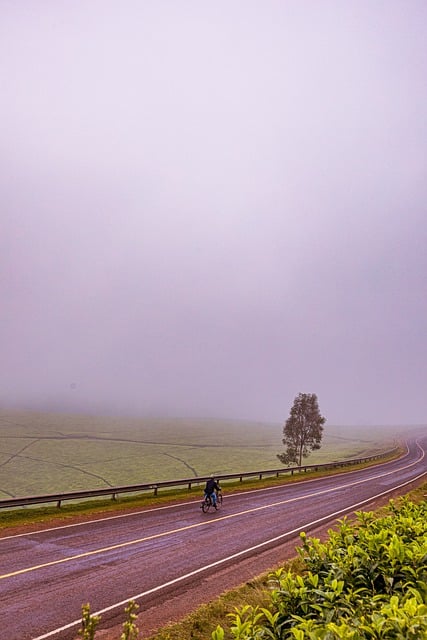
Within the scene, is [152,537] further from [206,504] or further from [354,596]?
[354,596]

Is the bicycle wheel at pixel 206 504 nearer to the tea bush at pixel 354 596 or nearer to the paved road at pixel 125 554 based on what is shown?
the paved road at pixel 125 554

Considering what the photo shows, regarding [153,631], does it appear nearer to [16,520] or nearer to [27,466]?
[16,520]

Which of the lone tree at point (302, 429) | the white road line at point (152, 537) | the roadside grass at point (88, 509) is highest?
the lone tree at point (302, 429)

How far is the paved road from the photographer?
30.8 ft

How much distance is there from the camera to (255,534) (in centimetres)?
1672

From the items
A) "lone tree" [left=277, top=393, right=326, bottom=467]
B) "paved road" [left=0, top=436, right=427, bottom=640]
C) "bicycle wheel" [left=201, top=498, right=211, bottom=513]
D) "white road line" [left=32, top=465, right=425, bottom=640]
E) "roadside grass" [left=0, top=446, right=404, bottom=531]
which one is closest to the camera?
"white road line" [left=32, top=465, right=425, bottom=640]

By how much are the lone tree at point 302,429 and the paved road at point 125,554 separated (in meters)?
31.0

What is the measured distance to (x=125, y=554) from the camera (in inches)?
527

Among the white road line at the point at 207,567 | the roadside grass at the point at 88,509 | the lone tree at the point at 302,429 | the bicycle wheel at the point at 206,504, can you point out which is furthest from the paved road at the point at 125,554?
the lone tree at the point at 302,429

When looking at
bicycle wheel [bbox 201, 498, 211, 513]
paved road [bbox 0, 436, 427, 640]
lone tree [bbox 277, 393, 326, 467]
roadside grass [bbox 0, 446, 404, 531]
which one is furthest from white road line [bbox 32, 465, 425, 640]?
lone tree [bbox 277, 393, 326, 467]

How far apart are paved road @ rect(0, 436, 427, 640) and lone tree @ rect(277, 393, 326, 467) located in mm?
30985

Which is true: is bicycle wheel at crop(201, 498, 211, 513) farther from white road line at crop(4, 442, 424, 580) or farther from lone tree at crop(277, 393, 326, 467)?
lone tree at crop(277, 393, 326, 467)

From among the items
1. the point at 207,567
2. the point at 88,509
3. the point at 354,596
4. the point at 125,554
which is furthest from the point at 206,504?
the point at 354,596

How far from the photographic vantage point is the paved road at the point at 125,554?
9.39 m
